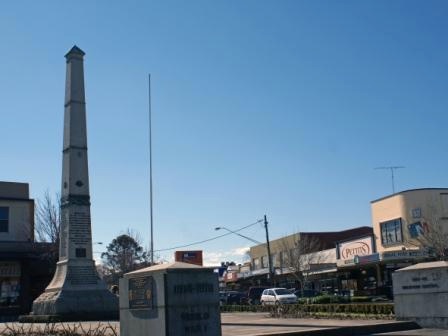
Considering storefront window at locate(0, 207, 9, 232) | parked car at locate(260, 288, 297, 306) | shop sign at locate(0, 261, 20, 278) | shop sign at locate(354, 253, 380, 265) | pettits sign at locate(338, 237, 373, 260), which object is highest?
storefront window at locate(0, 207, 9, 232)

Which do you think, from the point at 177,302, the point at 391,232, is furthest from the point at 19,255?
the point at 177,302

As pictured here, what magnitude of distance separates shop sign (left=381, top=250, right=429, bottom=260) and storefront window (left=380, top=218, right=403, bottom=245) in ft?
7.96

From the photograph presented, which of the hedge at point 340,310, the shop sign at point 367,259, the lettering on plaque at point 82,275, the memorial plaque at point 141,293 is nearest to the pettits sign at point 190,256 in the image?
the shop sign at point 367,259

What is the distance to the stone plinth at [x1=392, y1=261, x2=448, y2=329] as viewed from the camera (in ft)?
59.7

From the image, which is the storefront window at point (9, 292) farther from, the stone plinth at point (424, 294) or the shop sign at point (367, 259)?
the stone plinth at point (424, 294)

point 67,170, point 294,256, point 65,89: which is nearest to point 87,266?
point 67,170

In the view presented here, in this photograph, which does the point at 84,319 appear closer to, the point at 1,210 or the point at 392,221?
the point at 1,210

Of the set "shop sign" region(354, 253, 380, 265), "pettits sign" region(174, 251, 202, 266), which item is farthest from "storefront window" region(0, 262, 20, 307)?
"pettits sign" region(174, 251, 202, 266)

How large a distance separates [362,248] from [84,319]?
101 feet

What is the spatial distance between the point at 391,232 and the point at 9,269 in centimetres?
2825

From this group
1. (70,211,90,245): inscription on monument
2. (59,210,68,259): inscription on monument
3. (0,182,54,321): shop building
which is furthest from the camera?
(0,182,54,321): shop building

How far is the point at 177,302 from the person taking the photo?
13359 mm

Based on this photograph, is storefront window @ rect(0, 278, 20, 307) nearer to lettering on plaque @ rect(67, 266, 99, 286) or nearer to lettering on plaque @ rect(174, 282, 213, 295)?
lettering on plaque @ rect(67, 266, 99, 286)

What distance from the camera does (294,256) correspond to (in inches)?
2643
